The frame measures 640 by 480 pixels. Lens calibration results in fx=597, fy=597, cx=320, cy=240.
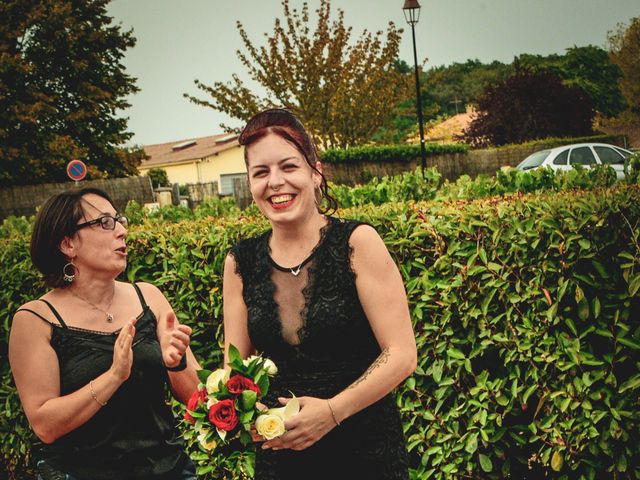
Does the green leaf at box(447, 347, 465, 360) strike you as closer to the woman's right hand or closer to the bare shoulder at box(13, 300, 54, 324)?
the woman's right hand

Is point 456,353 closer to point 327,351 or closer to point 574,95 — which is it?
point 327,351

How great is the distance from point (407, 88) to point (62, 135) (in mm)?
17658

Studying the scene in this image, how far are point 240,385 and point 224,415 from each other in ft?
0.35

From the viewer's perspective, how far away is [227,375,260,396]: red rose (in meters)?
1.93

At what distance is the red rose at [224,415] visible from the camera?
1879 millimetres

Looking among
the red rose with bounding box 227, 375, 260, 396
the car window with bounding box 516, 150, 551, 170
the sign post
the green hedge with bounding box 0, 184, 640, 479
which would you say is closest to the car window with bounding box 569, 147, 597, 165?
the car window with bounding box 516, 150, 551, 170

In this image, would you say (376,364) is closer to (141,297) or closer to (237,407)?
(237,407)

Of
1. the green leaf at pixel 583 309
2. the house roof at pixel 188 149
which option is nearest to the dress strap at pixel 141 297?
the green leaf at pixel 583 309

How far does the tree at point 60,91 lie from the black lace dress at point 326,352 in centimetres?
2820

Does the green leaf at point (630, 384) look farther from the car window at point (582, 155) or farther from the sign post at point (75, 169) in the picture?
the car window at point (582, 155)

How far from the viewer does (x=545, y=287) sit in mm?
3312

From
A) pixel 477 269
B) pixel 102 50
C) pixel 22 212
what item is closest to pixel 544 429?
pixel 477 269

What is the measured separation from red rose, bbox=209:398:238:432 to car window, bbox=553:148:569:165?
19438mm

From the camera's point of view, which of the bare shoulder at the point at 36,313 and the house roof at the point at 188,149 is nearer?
the bare shoulder at the point at 36,313
